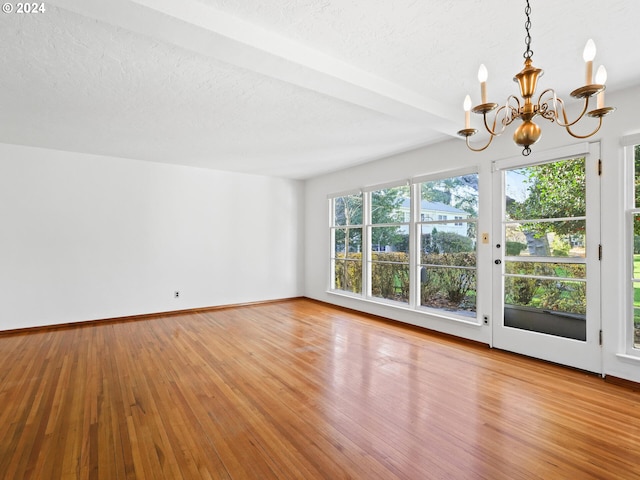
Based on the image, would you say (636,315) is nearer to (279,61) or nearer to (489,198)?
(489,198)

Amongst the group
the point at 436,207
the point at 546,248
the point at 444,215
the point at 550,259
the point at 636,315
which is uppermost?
the point at 436,207

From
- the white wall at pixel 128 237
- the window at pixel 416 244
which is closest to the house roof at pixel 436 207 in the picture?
the window at pixel 416 244

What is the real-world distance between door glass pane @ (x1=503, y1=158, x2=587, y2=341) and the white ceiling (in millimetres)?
870

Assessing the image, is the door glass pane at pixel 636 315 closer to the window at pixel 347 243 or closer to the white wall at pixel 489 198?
the white wall at pixel 489 198

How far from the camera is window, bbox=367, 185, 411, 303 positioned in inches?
199

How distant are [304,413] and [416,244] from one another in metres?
3.13

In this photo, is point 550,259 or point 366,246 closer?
point 550,259

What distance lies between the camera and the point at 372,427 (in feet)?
7.20

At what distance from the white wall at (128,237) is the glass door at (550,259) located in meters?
4.30

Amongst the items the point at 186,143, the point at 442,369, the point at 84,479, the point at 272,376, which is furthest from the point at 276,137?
the point at 84,479

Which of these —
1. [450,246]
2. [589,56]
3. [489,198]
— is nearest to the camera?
[589,56]

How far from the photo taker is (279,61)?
222 centimetres

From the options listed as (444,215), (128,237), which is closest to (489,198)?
(444,215)

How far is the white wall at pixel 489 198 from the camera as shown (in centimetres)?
291
